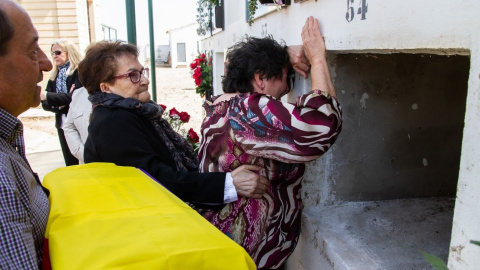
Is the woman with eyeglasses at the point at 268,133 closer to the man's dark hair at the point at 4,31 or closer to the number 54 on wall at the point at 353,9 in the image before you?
the number 54 on wall at the point at 353,9

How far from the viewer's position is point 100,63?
2.16m

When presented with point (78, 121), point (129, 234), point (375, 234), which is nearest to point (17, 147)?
point (129, 234)

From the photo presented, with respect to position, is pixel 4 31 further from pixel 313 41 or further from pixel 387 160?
pixel 387 160

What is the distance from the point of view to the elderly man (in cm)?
84

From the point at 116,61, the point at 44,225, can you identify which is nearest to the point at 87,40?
the point at 116,61

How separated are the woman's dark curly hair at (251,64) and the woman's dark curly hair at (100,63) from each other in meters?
0.68

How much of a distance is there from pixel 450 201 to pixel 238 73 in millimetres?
1492

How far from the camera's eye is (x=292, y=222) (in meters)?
1.93

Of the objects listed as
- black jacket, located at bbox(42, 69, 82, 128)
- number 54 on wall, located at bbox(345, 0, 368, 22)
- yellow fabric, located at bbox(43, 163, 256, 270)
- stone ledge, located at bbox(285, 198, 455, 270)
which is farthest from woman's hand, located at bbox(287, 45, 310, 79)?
black jacket, located at bbox(42, 69, 82, 128)

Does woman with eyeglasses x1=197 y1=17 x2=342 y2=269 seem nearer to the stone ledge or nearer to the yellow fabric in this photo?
the stone ledge

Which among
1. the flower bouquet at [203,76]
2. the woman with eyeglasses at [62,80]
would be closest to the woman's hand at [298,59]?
the woman with eyeglasses at [62,80]

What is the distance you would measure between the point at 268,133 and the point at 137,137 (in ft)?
2.34

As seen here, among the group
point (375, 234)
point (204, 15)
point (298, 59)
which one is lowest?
point (375, 234)

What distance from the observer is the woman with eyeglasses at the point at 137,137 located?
5.84ft
